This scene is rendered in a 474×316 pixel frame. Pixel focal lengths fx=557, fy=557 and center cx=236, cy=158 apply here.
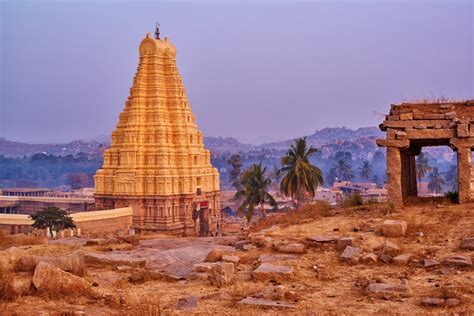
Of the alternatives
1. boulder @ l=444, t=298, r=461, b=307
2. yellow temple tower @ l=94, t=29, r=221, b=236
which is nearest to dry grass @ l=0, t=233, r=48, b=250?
→ boulder @ l=444, t=298, r=461, b=307

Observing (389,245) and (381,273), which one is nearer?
(381,273)

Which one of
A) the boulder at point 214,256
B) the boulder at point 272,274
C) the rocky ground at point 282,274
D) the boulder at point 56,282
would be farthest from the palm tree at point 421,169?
the boulder at point 56,282

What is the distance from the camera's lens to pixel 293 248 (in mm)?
9656

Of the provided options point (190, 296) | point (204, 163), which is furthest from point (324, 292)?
point (204, 163)

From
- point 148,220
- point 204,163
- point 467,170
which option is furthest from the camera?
point 204,163

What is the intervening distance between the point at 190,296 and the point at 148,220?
29.5 m

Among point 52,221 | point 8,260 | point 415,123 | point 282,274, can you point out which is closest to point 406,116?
point 415,123

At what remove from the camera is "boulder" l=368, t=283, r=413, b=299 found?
270 inches

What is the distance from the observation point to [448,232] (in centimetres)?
1017

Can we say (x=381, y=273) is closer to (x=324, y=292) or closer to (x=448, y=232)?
(x=324, y=292)

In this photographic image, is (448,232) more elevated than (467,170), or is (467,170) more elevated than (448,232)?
(467,170)

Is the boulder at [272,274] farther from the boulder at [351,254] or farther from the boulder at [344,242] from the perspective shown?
the boulder at [344,242]

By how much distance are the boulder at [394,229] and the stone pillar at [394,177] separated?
7.67 feet

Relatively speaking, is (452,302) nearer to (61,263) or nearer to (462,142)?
(61,263)
